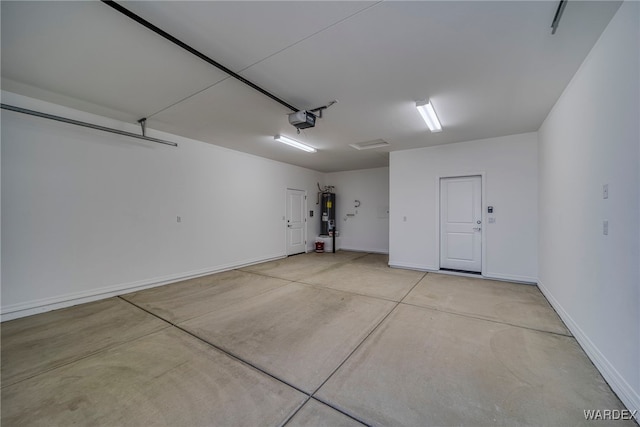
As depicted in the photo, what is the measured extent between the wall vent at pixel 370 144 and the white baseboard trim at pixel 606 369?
3.74m

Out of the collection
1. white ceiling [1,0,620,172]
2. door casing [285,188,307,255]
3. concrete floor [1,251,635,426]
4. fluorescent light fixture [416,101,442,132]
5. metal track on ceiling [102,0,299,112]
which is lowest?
concrete floor [1,251,635,426]

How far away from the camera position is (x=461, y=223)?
5.05 m

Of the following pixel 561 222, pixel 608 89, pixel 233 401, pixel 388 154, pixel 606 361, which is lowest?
pixel 233 401

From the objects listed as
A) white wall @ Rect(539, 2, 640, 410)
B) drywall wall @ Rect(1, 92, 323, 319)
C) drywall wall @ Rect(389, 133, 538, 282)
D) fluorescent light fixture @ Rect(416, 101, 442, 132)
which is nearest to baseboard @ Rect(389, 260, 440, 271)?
drywall wall @ Rect(389, 133, 538, 282)

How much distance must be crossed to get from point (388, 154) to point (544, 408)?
5152 millimetres

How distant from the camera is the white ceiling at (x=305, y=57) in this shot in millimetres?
1768

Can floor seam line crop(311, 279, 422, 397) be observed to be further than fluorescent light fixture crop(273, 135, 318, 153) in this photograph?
Answer: No

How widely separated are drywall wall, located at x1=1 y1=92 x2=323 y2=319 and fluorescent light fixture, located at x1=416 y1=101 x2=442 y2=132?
4.11 m

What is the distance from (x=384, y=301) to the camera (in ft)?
11.5

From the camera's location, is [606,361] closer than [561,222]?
Yes

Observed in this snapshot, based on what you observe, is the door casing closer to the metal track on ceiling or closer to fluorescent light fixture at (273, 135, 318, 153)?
fluorescent light fixture at (273, 135, 318, 153)

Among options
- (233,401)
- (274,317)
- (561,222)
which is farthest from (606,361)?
(274,317)

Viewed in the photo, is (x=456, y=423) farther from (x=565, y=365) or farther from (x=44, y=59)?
(x=44, y=59)

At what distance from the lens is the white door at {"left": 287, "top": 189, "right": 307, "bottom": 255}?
7.23m
